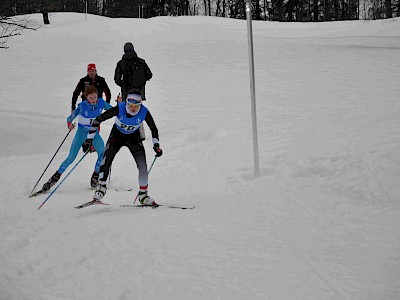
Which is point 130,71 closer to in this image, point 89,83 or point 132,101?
point 89,83

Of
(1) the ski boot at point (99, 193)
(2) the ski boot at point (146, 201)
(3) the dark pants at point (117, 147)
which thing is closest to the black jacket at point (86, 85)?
(3) the dark pants at point (117, 147)

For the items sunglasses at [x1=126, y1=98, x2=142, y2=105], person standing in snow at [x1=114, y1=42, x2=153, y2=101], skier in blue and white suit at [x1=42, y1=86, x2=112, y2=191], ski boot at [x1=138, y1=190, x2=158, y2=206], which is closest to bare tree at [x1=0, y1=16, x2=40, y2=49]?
person standing in snow at [x1=114, y1=42, x2=153, y2=101]

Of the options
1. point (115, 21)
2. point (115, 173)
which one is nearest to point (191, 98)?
point (115, 173)

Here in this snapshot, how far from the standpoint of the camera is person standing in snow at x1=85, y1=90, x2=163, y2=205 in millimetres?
5223

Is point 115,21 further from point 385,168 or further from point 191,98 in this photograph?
point 385,168

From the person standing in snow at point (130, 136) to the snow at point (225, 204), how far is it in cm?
36

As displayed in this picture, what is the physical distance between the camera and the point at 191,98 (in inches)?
564

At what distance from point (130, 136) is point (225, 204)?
169 centimetres

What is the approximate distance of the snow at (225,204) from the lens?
306 centimetres

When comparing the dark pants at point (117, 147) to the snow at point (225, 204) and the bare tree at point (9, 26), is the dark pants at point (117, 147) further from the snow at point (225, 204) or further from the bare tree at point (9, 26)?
the bare tree at point (9, 26)

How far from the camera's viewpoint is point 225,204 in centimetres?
509

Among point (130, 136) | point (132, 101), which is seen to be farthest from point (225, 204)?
point (132, 101)

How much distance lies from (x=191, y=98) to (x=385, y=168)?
9.81 metres

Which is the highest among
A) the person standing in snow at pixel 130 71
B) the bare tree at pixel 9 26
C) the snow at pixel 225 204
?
the bare tree at pixel 9 26
